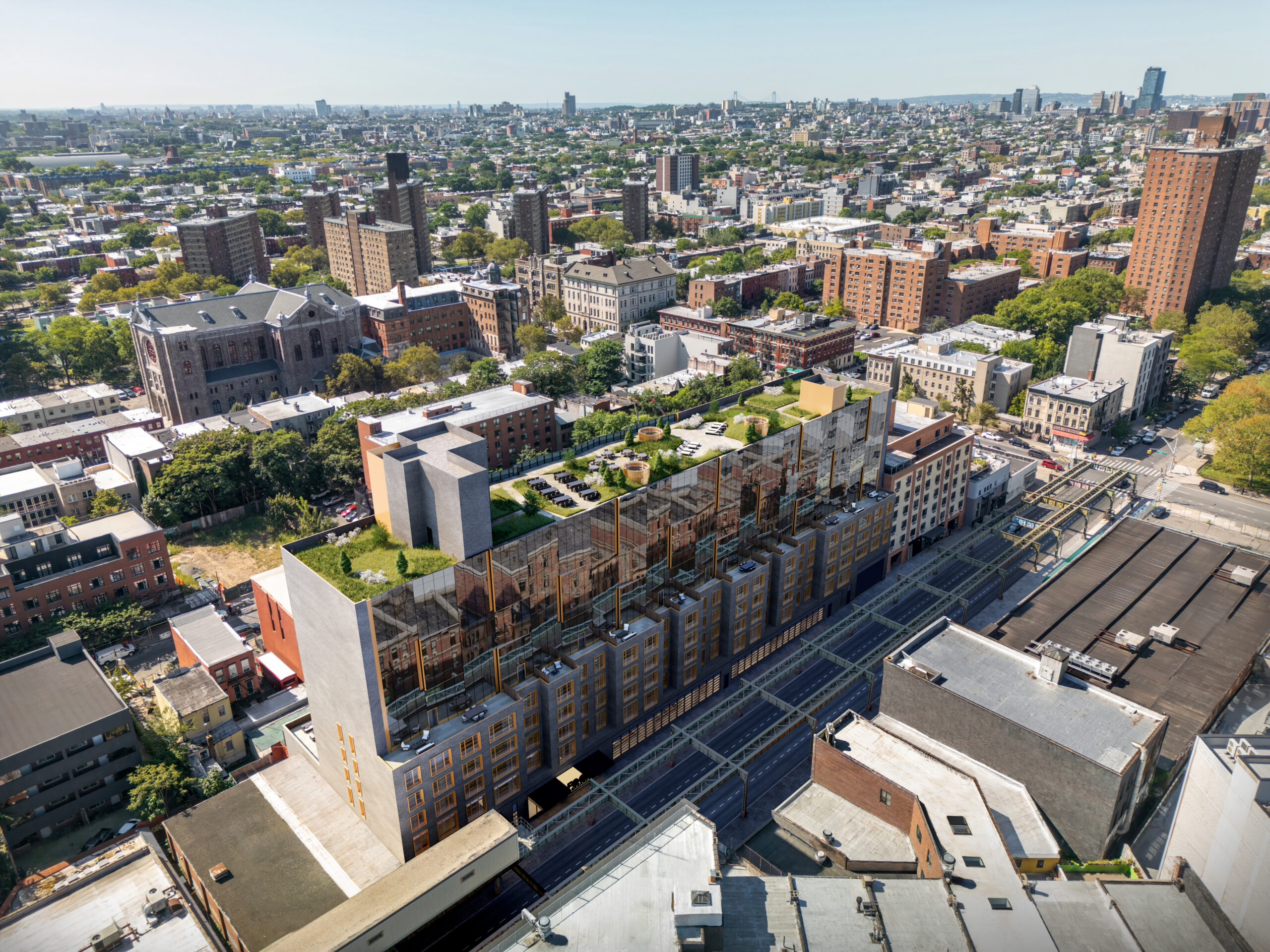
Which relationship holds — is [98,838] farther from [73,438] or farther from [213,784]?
[73,438]

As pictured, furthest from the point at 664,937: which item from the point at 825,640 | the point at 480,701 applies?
the point at 825,640

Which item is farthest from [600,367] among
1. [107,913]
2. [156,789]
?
[107,913]

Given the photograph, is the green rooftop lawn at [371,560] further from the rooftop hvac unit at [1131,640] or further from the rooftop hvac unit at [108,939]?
the rooftop hvac unit at [1131,640]

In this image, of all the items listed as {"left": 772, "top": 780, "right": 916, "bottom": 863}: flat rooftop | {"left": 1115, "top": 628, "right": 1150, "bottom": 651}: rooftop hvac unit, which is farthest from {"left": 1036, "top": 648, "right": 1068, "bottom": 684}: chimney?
{"left": 772, "top": 780, "right": 916, "bottom": 863}: flat rooftop

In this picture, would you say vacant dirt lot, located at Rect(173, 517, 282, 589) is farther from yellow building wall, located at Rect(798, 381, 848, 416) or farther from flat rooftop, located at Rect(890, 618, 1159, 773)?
flat rooftop, located at Rect(890, 618, 1159, 773)

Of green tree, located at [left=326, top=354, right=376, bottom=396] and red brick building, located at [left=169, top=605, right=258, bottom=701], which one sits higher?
green tree, located at [left=326, top=354, right=376, bottom=396]

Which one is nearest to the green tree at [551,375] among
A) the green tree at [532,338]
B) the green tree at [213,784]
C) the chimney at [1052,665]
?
the green tree at [532,338]
